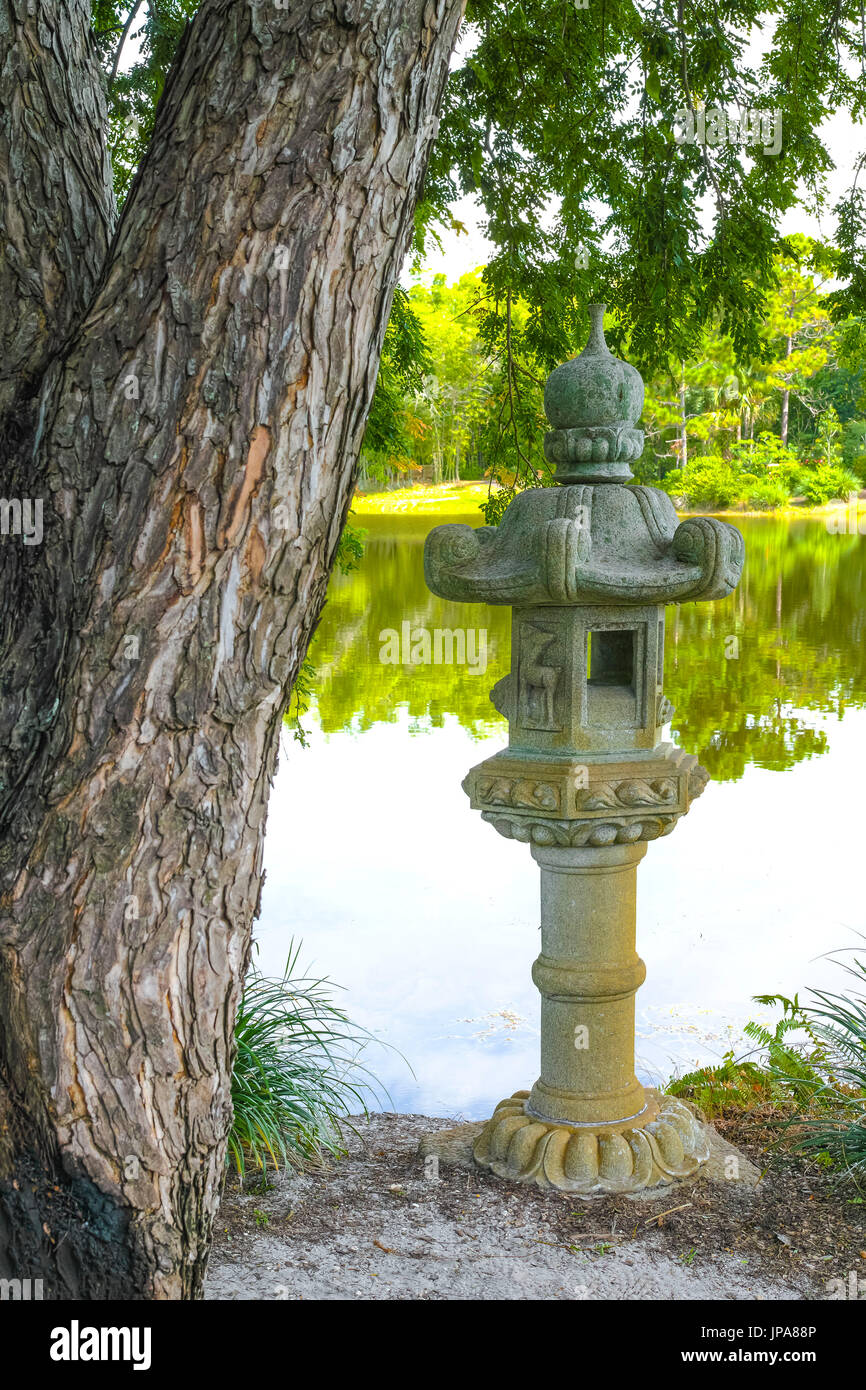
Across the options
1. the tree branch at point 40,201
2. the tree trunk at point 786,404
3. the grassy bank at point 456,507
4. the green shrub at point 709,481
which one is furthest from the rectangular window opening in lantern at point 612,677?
the tree trunk at point 786,404

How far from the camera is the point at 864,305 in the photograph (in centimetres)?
529

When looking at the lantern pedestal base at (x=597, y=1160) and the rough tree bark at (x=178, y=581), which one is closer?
the rough tree bark at (x=178, y=581)

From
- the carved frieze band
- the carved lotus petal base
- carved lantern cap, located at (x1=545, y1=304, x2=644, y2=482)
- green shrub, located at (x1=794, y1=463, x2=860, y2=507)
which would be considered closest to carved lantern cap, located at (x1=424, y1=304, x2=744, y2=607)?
carved lantern cap, located at (x1=545, y1=304, x2=644, y2=482)

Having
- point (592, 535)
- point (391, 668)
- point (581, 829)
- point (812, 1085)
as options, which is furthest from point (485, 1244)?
point (391, 668)

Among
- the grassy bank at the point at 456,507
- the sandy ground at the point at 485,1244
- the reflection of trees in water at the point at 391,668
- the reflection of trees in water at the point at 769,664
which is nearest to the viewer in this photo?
the sandy ground at the point at 485,1244

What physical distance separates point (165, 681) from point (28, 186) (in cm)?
104

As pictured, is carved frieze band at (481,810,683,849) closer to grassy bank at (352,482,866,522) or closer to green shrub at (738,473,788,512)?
grassy bank at (352,482,866,522)

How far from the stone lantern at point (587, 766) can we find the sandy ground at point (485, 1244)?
181 mm

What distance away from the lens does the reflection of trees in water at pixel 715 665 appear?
11820 millimetres

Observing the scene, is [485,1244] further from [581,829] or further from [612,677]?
[612,677]

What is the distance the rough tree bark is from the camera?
1991 mm

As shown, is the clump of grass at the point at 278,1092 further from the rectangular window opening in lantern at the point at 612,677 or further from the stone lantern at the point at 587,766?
the rectangular window opening in lantern at the point at 612,677

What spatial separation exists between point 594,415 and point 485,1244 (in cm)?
258
